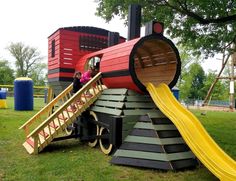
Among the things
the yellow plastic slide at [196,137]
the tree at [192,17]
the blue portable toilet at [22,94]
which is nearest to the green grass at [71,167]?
the yellow plastic slide at [196,137]

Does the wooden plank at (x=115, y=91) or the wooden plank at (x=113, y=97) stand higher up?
the wooden plank at (x=115, y=91)

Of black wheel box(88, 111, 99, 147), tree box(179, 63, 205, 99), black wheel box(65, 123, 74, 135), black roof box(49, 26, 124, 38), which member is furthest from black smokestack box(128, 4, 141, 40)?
tree box(179, 63, 205, 99)

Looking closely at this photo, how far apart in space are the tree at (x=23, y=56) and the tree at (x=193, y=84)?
32.0m

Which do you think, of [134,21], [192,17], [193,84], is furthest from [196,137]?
[193,84]

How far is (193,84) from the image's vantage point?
62.2 metres

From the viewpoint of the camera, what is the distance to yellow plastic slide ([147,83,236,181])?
5379 mm

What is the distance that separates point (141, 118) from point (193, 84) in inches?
2251

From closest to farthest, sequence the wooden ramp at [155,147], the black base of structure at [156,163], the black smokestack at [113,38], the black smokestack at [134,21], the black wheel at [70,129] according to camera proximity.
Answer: the black base of structure at [156,163], the wooden ramp at [155,147], the black smokestack at [134,21], the black wheel at [70,129], the black smokestack at [113,38]

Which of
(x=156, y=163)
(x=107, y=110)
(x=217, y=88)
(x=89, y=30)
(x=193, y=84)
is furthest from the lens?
(x=193, y=84)

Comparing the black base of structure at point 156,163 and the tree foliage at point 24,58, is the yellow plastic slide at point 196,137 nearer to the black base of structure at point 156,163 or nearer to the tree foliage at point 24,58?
the black base of structure at point 156,163

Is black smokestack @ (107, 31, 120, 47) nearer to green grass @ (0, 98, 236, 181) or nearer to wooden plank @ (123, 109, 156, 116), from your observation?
green grass @ (0, 98, 236, 181)

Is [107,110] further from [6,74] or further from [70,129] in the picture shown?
[6,74]

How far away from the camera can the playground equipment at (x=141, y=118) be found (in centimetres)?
629

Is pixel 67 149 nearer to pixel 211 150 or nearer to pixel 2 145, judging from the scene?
pixel 2 145
